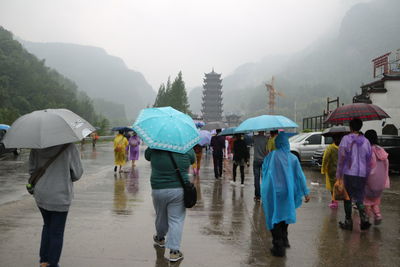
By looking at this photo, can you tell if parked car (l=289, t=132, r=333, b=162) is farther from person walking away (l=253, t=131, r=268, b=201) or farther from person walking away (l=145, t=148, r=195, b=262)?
person walking away (l=145, t=148, r=195, b=262)

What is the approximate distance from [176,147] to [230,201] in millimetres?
3927

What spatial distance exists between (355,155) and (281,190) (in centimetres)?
165

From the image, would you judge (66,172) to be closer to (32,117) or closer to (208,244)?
(32,117)

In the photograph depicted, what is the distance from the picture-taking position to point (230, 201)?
7164 mm

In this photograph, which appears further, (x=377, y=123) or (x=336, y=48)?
→ (x=336, y=48)

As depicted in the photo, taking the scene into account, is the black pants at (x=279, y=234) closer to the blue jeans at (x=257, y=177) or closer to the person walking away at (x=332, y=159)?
the person walking away at (x=332, y=159)

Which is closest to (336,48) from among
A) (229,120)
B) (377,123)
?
(229,120)

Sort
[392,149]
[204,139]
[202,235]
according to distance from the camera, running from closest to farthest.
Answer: [202,235] < [204,139] < [392,149]

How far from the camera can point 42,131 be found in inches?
118

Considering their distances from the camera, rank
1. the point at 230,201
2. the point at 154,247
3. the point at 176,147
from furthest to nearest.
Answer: the point at 230,201
the point at 154,247
the point at 176,147

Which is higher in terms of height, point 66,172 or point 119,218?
point 66,172

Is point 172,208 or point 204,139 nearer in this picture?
point 172,208

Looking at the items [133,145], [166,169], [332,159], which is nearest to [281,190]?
[166,169]

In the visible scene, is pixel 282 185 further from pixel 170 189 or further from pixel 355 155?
pixel 355 155
